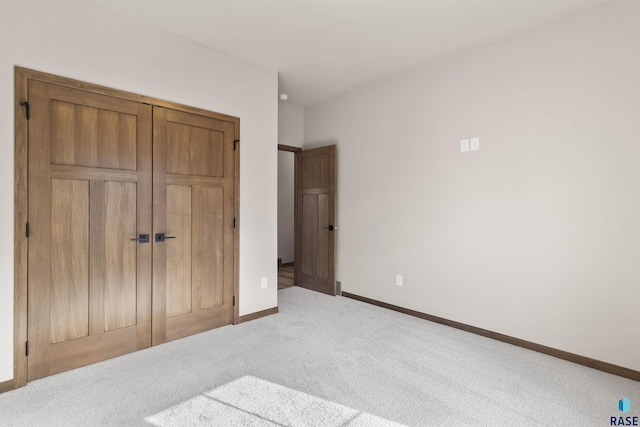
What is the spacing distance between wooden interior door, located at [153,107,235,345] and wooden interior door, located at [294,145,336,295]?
1596 mm

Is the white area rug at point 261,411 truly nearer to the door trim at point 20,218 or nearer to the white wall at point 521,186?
the door trim at point 20,218

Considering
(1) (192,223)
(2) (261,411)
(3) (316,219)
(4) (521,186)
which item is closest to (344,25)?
(4) (521,186)

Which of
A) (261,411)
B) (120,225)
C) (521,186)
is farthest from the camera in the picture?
(521,186)

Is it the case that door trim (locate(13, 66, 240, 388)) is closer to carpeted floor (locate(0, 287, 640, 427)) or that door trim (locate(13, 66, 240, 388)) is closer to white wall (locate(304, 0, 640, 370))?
carpeted floor (locate(0, 287, 640, 427))

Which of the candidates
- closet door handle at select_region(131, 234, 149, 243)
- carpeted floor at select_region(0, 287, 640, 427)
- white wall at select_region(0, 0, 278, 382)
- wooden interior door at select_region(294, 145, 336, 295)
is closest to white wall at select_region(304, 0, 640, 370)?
carpeted floor at select_region(0, 287, 640, 427)

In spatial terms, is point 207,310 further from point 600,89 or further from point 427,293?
point 600,89

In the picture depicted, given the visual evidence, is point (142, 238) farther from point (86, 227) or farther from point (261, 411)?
point (261, 411)

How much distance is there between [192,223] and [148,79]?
4.31ft

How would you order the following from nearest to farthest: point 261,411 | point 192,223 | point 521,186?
point 261,411 < point 521,186 < point 192,223

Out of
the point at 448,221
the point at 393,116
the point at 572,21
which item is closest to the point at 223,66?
the point at 393,116

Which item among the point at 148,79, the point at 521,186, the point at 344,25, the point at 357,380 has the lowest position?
the point at 357,380

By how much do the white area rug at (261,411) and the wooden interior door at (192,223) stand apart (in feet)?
3.64

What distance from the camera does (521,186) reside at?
9.53ft

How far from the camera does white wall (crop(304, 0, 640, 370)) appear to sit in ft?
7.97
